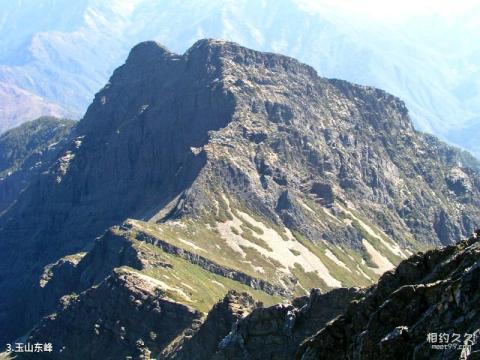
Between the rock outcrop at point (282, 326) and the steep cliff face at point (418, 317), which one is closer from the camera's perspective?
the steep cliff face at point (418, 317)

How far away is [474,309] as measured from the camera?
53406mm

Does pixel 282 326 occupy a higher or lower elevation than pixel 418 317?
higher

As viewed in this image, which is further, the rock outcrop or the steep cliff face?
the rock outcrop

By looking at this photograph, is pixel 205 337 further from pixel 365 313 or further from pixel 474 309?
pixel 474 309

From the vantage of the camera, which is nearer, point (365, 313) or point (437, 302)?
point (437, 302)

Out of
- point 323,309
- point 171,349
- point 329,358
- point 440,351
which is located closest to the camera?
point 440,351

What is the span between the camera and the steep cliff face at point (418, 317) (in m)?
53.5

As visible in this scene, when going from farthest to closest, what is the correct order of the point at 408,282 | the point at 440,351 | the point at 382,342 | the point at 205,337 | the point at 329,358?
the point at 205,337, the point at 408,282, the point at 329,358, the point at 382,342, the point at 440,351

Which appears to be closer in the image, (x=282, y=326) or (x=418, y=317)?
(x=418, y=317)

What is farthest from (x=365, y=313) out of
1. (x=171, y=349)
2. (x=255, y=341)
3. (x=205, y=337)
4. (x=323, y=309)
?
(x=171, y=349)

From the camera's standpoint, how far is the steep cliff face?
53469 mm

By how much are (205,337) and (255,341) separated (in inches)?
1699

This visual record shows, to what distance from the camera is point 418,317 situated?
59.2m

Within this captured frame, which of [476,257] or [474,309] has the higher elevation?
[476,257]
